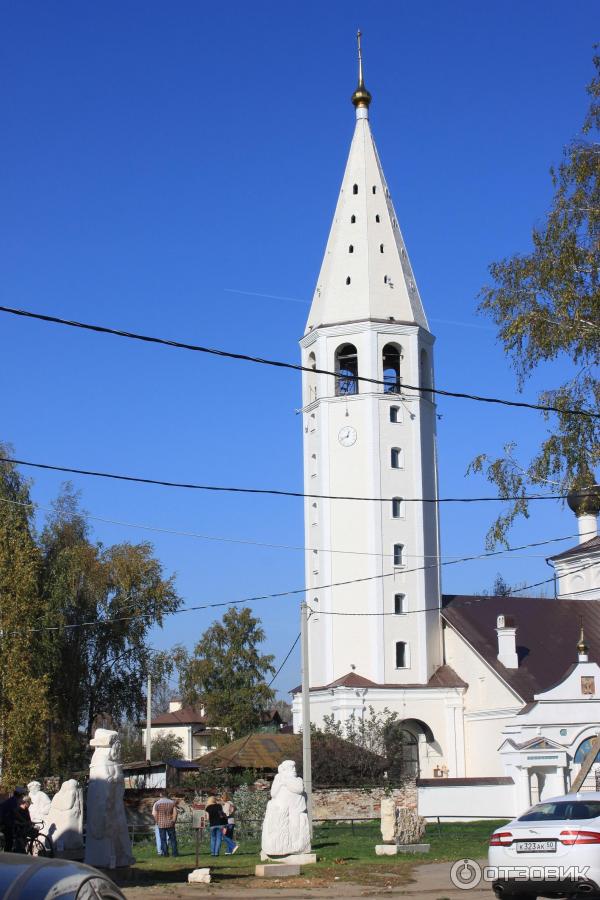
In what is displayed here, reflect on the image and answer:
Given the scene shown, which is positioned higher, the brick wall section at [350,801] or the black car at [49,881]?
the black car at [49,881]

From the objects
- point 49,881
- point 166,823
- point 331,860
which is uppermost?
point 49,881

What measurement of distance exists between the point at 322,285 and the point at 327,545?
42.6 feet

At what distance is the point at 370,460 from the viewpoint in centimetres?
5469

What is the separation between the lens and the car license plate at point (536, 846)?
1367cm

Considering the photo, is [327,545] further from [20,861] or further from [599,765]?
[20,861]

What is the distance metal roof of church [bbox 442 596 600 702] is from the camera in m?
52.6

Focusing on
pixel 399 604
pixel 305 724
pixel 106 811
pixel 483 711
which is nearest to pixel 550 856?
pixel 106 811

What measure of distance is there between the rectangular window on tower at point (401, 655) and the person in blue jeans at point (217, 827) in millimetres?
27807

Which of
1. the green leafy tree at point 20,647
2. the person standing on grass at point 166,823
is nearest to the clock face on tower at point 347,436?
the green leafy tree at point 20,647

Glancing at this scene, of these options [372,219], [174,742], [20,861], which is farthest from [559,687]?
[174,742]

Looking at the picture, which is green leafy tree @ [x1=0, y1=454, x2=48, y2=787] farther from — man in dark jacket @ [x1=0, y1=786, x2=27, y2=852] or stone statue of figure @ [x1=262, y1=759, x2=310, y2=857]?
man in dark jacket @ [x1=0, y1=786, x2=27, y2=852]

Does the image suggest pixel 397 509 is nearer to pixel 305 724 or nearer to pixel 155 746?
pixel 305 724

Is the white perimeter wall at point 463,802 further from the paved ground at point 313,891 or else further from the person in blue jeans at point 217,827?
the paved ground at point 313,891

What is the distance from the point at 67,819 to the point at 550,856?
36.5 feet
